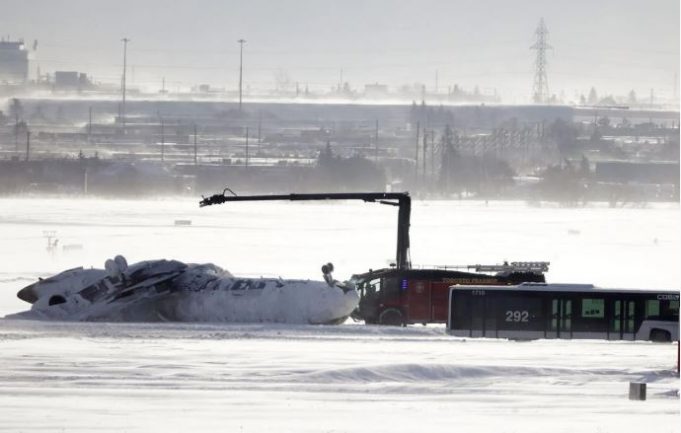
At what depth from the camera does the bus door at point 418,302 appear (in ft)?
208

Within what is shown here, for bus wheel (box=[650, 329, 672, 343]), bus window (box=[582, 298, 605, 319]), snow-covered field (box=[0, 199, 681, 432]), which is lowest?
snow-covered field (box=[0, 199, 681, 432])

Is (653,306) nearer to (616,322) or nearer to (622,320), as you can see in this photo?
(622,320)

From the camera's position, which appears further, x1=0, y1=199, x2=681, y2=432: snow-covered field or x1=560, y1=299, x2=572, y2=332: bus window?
x1=560, y1=299, x2=572, y2=332: bus window

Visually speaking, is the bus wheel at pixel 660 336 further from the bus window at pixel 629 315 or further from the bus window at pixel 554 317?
the bus window at pixel 554 317

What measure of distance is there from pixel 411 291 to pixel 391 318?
117cm

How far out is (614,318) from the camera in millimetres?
56375

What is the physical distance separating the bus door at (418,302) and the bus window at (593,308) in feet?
27.6

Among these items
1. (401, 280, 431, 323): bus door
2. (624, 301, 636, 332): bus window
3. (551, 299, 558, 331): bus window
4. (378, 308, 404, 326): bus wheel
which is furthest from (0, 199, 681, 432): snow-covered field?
(378, 308, 404, 326): bus wheel

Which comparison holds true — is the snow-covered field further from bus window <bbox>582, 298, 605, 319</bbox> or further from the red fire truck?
the red fire truck

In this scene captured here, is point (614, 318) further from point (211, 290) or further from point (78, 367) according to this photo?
point (78, 367)

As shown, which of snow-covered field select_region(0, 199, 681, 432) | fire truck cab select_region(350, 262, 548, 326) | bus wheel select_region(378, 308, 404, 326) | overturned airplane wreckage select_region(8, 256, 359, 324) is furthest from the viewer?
bus wheel select_region(378, 308, 404, 326)

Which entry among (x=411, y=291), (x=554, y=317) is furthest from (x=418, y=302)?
(x=554, y=317)

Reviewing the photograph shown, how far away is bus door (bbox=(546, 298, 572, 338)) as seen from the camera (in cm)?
5622

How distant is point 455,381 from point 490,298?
16.5m
